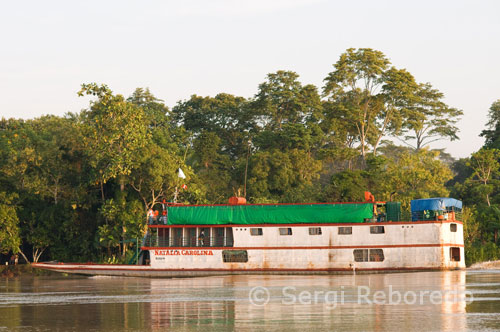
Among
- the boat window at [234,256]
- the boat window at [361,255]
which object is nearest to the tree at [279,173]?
the boat window at [234,256]

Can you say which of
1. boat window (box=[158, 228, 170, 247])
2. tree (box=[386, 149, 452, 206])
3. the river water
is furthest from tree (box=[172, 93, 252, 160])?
the river water

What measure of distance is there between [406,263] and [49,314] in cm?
2907

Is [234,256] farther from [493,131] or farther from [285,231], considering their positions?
[493,131]

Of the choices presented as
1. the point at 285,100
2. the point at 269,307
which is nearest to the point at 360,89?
the point at 285,100

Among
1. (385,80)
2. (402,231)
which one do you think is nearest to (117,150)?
(402,231)

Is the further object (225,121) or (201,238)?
(225,121)

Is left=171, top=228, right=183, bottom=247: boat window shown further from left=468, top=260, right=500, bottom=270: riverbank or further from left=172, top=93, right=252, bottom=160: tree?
left=172, top=93, right=252, bottom=160: tree

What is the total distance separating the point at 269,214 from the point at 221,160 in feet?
98.7

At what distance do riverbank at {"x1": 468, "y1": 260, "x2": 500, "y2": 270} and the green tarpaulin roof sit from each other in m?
11.1

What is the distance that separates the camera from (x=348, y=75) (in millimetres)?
77438

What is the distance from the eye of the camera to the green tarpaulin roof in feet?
164

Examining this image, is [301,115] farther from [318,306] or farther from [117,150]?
[318,306]

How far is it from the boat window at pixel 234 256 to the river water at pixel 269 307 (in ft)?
38.6

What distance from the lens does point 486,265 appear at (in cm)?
5622
